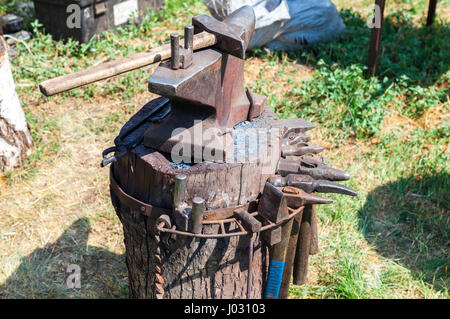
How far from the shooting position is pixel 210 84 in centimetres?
→ 229

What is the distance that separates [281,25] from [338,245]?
3003mm

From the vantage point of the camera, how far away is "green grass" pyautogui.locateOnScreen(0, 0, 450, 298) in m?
3.72

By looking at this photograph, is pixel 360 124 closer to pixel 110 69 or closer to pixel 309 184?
pixel 309 184

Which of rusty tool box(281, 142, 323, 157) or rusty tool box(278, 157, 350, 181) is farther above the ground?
rusty tool box(281, 142, 323, 157)

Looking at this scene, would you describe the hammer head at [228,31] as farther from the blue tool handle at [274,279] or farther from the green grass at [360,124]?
the green grass at [360,124]

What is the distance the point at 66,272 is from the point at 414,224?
283 cm

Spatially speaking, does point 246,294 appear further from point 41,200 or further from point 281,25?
point 281,25

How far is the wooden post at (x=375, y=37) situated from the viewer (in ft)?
17.2

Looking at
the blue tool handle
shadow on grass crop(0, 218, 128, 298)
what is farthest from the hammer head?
shadow on grass crop(0, 218, 128, 298)

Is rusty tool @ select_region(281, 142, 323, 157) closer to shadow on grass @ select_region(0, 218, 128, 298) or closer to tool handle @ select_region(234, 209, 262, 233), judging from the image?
tool handle @ select_region(234, 209, 262, 233)

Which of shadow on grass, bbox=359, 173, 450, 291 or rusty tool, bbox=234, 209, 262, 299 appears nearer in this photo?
rusty tool, bbox=234, 209, 262, 299

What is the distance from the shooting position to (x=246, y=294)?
271 cm

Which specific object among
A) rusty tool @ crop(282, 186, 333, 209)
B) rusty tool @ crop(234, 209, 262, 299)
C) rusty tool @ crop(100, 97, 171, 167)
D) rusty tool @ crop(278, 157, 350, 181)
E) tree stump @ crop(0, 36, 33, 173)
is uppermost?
rusty tool @ crop(100, 97, 171, 167)

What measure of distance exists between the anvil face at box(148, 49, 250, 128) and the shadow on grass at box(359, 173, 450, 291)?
198cm
